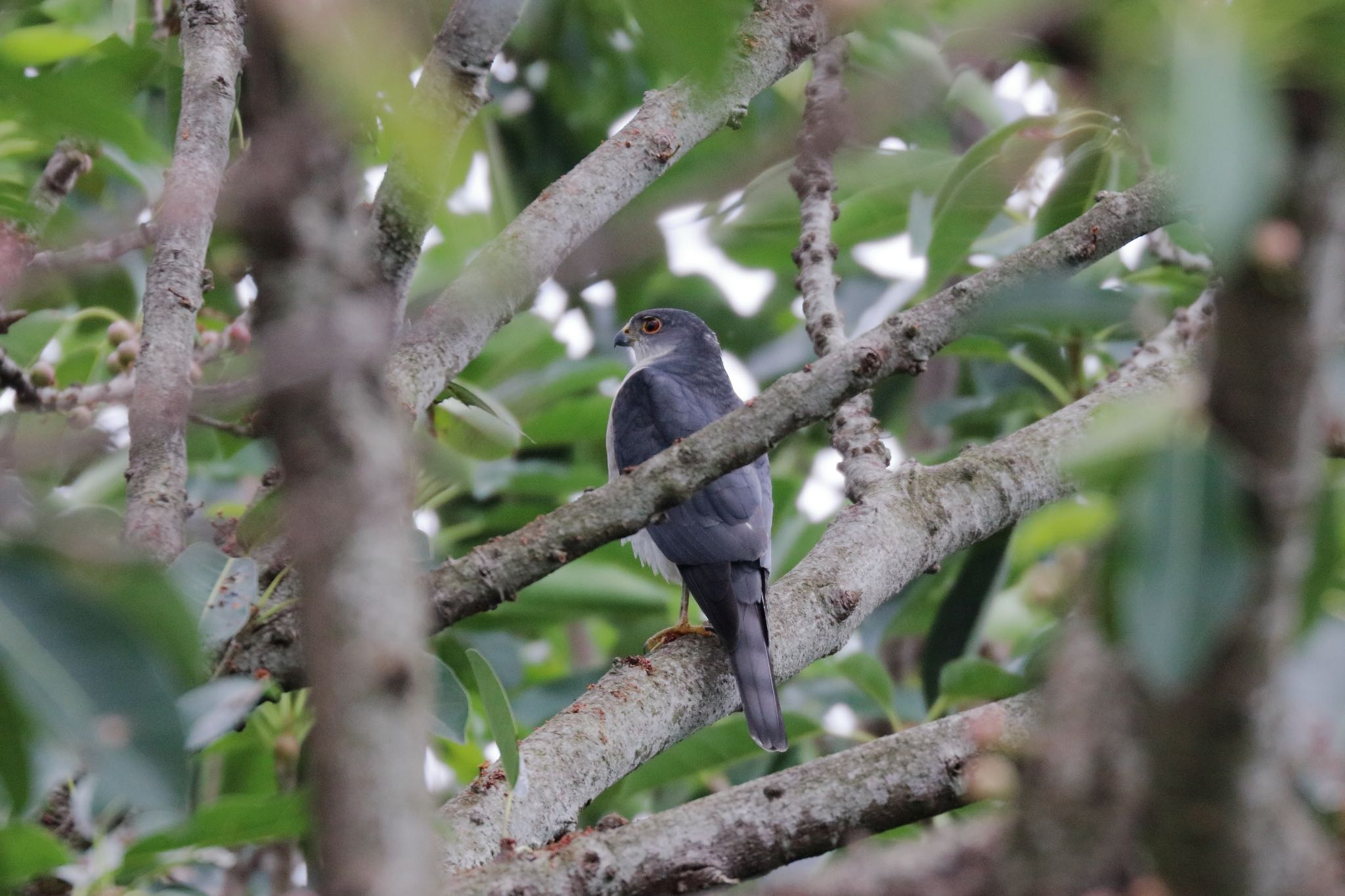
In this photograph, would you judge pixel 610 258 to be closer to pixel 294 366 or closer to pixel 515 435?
pixel 294 366

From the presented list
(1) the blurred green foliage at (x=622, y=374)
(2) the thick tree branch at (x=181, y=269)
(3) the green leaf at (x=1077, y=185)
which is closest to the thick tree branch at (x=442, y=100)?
(1) the blurred green foliage at (x=622, y=374)

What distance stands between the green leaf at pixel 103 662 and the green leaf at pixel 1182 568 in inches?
30.8

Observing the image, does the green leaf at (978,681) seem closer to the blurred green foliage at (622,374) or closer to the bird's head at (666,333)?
the blurred green foliage at (622,374)

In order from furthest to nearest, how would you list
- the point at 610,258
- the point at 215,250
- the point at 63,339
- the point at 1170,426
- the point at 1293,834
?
the point at 63,339
the point at 215,250
the point at 610,258
the point at 1170,426
the point at 1293,834

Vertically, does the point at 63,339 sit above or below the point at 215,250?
below

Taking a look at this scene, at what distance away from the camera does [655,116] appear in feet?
10.4

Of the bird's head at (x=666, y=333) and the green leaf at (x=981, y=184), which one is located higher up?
the green leaf at (x=981, y=184)

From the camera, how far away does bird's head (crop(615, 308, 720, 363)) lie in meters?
6.05

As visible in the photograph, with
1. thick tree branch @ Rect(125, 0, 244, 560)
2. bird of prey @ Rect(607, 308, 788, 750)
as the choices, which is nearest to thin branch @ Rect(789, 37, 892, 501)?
bird of prey @ Rect(607, 308, 788, 750)

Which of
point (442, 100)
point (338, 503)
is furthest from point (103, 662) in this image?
point (442, 100)

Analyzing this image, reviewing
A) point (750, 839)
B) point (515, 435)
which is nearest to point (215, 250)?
point (515, 435)

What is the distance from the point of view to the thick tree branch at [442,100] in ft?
7.72

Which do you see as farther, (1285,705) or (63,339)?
(63,339)

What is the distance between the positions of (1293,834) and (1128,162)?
3698 mm
